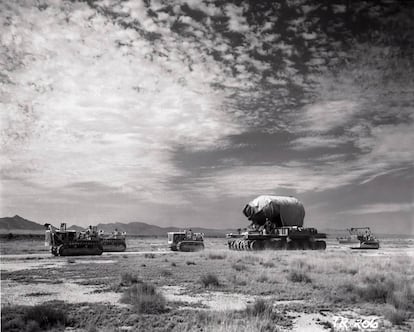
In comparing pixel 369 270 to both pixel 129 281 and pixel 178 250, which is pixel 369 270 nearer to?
pixel 129 281

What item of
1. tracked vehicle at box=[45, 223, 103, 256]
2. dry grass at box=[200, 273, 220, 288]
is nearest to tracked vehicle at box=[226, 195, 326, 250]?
tracked vehicle at box=[45, 223, 103, 256]

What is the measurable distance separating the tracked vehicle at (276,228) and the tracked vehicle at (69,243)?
12.2 m

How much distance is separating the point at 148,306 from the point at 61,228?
21.9 metres

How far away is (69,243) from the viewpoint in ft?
91.3

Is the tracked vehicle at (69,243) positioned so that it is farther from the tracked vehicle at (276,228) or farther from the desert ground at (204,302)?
the tracked vehicle at (276,228)

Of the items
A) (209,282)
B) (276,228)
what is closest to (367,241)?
(276,228)

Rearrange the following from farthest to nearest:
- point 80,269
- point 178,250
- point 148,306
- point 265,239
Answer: point 178,250
point 265,239
point 80,269
point 148,306

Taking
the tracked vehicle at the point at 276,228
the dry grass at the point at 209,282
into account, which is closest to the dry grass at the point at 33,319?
the dry grass at the point at 209,282

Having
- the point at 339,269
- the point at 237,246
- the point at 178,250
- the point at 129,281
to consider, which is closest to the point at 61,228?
the point at 178,250

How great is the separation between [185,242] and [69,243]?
34.4 feet

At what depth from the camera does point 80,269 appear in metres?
18.9

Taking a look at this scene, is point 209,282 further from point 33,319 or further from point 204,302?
point 33,319

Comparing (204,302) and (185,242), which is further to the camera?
(185,242)

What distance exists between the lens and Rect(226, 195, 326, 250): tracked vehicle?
31.9 m
